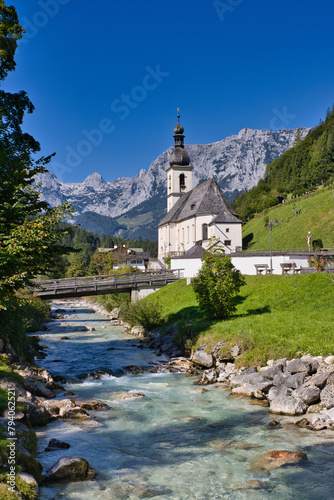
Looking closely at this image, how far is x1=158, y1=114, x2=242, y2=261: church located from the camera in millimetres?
63062

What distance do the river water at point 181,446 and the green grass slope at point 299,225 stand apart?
46.1 meters

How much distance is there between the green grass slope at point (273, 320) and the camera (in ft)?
65.7

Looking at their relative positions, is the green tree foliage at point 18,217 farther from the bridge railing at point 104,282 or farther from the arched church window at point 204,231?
the arched church window at point 204,231

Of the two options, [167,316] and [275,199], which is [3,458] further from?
[275,199]

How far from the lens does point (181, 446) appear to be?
12422 millimetres

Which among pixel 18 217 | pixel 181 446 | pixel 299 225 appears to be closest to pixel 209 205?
pixel 299 225

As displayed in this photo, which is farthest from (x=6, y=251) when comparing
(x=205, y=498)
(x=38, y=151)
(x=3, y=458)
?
(x=38, y=151)

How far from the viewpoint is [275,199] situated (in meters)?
102

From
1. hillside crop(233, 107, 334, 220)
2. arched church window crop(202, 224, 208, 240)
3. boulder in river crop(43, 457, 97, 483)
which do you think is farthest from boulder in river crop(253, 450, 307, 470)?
hillside crop(233, 107, 334, 220)

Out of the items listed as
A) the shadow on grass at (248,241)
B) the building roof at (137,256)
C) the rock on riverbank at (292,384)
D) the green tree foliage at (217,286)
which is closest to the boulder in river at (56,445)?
the rock on riverbank at (292,384)

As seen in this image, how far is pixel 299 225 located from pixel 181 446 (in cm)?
6645

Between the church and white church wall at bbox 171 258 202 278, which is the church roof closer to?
the church

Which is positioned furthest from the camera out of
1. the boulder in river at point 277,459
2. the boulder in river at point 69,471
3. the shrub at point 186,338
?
the shrub at point 186,338

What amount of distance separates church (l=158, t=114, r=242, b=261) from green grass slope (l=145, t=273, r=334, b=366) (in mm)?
17483
